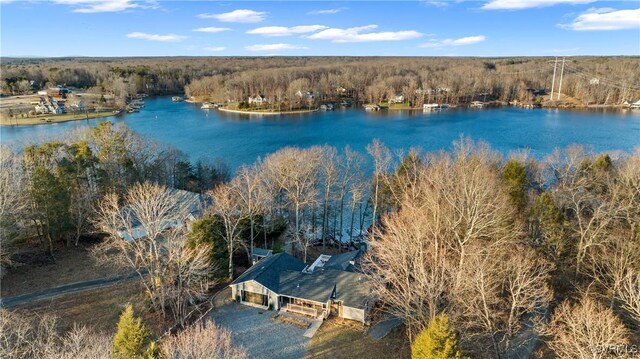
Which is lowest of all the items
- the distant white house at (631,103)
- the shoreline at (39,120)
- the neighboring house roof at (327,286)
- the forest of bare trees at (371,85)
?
the neighboring house roof at (327,286)

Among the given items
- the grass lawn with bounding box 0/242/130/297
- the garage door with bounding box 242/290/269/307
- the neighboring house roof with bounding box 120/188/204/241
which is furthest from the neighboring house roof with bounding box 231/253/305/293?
the grass lawn with bounding box 0/242/130/297

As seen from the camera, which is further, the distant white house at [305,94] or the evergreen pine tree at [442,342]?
the distant white house at [305,94]

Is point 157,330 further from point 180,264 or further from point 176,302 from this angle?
point 180,264

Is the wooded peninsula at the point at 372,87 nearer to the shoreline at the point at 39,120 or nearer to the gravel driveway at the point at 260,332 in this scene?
the shoreline at the point at 39,120

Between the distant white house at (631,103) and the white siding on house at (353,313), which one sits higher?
the distant white house at (631,103)

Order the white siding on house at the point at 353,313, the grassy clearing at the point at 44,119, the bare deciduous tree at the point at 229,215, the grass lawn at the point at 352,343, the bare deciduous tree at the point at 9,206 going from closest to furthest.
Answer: the grass lawn at the point at 352,343 < the white siding on house at the point at 353,313 < the bare deciduous tree at the point at 9,206 < the bare deciduous tree at the point at 229,215 < the grassy clearing at the point at 44,119

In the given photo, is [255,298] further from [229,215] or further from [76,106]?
[76,106]

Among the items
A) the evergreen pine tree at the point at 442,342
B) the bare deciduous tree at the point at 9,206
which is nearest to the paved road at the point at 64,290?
the bare deciduous tree at the point at 9,206
